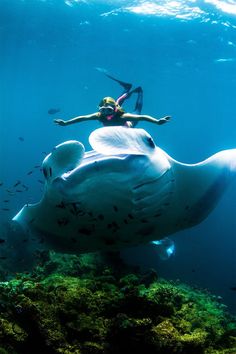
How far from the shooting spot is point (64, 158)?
10.9 ft

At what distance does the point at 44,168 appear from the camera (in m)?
3.57

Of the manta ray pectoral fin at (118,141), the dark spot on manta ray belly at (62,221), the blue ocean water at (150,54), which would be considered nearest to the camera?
the manta ray pectoral fin at (118,141)

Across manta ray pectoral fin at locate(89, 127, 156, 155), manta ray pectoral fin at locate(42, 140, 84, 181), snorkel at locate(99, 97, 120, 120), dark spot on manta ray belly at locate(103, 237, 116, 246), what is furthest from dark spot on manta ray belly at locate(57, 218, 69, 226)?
snorkel at locate(99, 97, 120, 120)

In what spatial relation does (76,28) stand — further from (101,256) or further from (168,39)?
(101,256)

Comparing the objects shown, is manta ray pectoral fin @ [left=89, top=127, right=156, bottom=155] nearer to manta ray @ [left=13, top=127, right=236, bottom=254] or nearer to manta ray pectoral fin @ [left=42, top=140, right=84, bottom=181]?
manta ray @ [left=13, top=127, right=236, bottom=254]

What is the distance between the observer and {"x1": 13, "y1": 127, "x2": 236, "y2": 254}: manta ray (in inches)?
127

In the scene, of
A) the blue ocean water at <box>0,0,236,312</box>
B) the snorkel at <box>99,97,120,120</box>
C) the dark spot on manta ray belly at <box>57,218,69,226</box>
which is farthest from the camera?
the blue ocean water at <box>0,0,236,312</box>

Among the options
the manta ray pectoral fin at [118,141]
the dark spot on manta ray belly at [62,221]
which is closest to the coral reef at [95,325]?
the dark spot on manta ray belly at [62,221]

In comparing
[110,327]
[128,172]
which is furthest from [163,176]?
[110,327]

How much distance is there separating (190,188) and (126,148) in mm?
1480

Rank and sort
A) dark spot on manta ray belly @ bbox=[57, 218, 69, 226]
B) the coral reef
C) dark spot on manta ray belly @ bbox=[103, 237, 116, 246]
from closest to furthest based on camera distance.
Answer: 1. the coral reef
2. dark spot on manta ray belly @ bbox=[57, 218, 69, 226]
3. dark spot on manta ray belly @ bbox=[103, 237, 116, 246]

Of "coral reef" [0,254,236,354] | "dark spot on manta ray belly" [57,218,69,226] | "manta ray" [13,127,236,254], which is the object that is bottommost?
"coral reef" [0,254,236,354]

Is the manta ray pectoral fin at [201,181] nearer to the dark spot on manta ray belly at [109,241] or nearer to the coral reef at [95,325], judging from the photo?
the dark spot on manta ray belly at [109,241]

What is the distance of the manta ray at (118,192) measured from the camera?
3.22 metres
